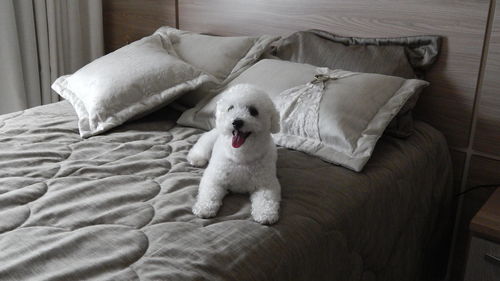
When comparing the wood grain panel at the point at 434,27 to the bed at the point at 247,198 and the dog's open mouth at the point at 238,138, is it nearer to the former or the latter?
the bed at the point at 247,198

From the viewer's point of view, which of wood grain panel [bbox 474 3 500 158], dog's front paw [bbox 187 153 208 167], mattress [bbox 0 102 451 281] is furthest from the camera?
wood grain panel [bbox 474 3 500 158]

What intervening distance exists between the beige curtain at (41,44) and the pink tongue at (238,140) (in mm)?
1713

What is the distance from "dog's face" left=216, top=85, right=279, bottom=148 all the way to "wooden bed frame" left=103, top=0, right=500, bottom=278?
0.84 m

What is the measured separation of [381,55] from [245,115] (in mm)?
789

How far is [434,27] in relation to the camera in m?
→ 1.60

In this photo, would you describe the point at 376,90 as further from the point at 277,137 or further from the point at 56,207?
the point at 56,207

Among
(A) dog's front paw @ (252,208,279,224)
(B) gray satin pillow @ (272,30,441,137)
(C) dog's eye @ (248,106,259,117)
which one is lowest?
(A) dog's front paw @ (252,208,279,224)

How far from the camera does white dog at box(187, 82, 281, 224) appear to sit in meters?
1.05

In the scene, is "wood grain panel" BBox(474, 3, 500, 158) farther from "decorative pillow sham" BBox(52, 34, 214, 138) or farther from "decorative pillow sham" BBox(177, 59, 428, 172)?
"decorative pillow sham" BBox(52, 34, 214, 138)

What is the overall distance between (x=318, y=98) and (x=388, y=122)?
229 mm

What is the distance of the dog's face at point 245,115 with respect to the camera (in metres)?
1.06

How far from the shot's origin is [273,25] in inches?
78.5

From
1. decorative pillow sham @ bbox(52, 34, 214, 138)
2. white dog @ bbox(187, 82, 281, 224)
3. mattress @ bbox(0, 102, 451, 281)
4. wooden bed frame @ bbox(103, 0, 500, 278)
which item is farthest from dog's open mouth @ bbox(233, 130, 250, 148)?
wooden bed frame @ bbox(103, 0, 500, 278)

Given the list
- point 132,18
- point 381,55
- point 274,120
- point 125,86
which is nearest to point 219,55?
point 125,86
